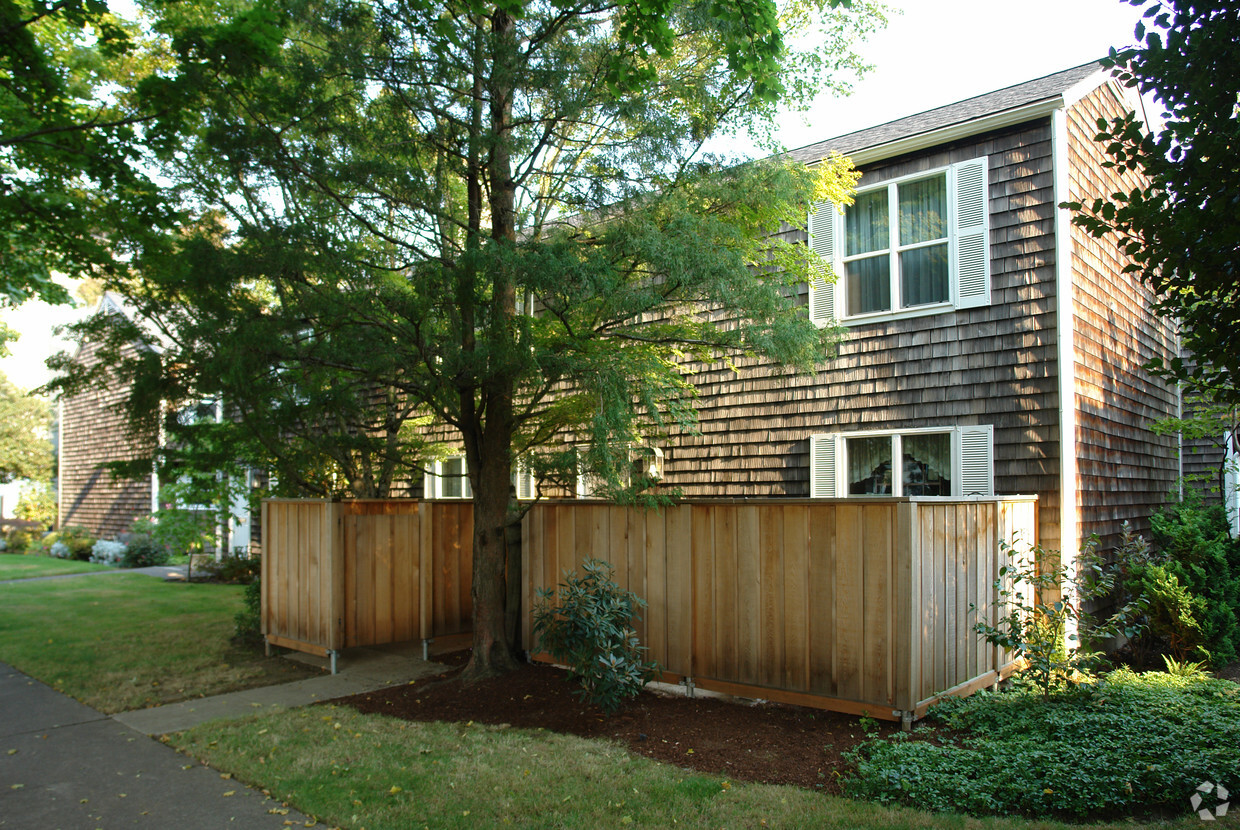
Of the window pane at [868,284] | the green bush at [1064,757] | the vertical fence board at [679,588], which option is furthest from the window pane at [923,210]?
the green bush at [1064,757]

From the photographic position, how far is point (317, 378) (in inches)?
283

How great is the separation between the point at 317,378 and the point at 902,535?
16.8ft

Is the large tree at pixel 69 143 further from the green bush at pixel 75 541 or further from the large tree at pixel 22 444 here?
the large tree at pixel 22 444

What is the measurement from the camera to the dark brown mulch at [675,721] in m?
4.85

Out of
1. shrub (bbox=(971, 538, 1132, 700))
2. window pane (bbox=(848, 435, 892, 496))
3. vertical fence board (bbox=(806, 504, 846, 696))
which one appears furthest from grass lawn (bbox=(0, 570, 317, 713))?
shrub (bbox=(971, 538, 1132, 700))

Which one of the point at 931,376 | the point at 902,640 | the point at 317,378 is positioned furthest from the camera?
the point at 931,376

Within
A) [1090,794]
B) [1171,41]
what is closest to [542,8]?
[1171,41]

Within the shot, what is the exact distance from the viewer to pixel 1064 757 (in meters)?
4.50

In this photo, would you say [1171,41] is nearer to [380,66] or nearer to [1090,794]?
[1090,794]

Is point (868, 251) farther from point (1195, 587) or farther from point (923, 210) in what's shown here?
point (1195, 587)

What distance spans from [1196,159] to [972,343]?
16.8 feet

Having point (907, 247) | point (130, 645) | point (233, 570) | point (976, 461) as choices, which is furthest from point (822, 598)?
point (233, 570)

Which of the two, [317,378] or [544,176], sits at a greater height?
[544,176]

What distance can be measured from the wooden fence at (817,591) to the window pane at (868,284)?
2849mm
